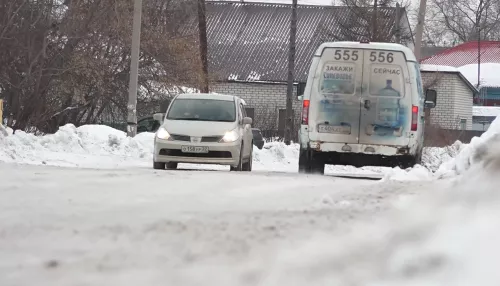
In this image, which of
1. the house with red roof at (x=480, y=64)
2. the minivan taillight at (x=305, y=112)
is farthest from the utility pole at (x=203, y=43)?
the house with red roof at (x=480, y=64)

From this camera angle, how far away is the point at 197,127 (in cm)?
1420

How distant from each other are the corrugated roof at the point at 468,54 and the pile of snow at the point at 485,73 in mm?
1487

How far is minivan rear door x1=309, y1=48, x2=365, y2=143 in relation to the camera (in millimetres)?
12250

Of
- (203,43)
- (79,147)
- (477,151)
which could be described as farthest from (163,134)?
(203,43)

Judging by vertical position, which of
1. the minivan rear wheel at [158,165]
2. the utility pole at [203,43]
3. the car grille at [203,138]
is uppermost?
the utility pole at [203,43]

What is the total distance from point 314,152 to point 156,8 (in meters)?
17.8

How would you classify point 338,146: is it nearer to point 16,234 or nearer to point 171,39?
point 16,234

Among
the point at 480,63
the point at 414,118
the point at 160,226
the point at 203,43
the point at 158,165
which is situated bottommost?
the point at 158,165

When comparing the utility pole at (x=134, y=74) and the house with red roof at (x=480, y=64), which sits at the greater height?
the house with red roof at (x=480, y=64)

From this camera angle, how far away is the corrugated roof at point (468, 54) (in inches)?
2798

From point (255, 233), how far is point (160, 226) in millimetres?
587

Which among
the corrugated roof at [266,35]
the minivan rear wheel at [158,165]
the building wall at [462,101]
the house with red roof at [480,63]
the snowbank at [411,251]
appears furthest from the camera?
the house with red roof at [480,63]

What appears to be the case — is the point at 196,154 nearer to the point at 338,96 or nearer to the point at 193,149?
the point at 193,149

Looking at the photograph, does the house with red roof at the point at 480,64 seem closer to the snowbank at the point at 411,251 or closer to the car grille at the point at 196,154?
the car grille at the point at 196,154
